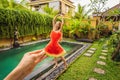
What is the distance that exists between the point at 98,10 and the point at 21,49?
24.0 ft

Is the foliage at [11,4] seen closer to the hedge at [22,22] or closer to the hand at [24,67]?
the hedge at [22,22]

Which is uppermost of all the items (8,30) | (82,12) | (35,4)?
(35,4)

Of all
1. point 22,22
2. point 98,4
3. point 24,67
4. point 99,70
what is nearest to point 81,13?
point 98,4

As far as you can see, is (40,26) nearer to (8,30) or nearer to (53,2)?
(8,30)

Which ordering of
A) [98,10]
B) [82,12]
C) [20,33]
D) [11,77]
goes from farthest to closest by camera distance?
[82,12], [98,10], [20,33], [11,77]

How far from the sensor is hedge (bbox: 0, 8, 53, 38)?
7.77 metres

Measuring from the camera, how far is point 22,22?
9117mm

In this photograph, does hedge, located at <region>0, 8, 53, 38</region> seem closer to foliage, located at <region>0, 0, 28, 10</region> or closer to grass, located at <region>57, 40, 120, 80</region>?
foliage, located at <region>0, 0, 28, 10</region>

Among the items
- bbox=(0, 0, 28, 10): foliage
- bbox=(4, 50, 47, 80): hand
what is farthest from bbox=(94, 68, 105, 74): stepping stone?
bbox=(0, 0, 28, 10): foliage

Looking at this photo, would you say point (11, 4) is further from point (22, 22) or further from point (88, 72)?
point (88, 72)

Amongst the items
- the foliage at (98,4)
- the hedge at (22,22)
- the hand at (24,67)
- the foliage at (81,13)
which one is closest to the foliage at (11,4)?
the hedge at (22,22)

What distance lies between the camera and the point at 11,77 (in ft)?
1.31

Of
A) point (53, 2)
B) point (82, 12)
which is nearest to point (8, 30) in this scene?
point (82, 12)

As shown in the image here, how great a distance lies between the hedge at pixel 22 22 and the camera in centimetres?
777
